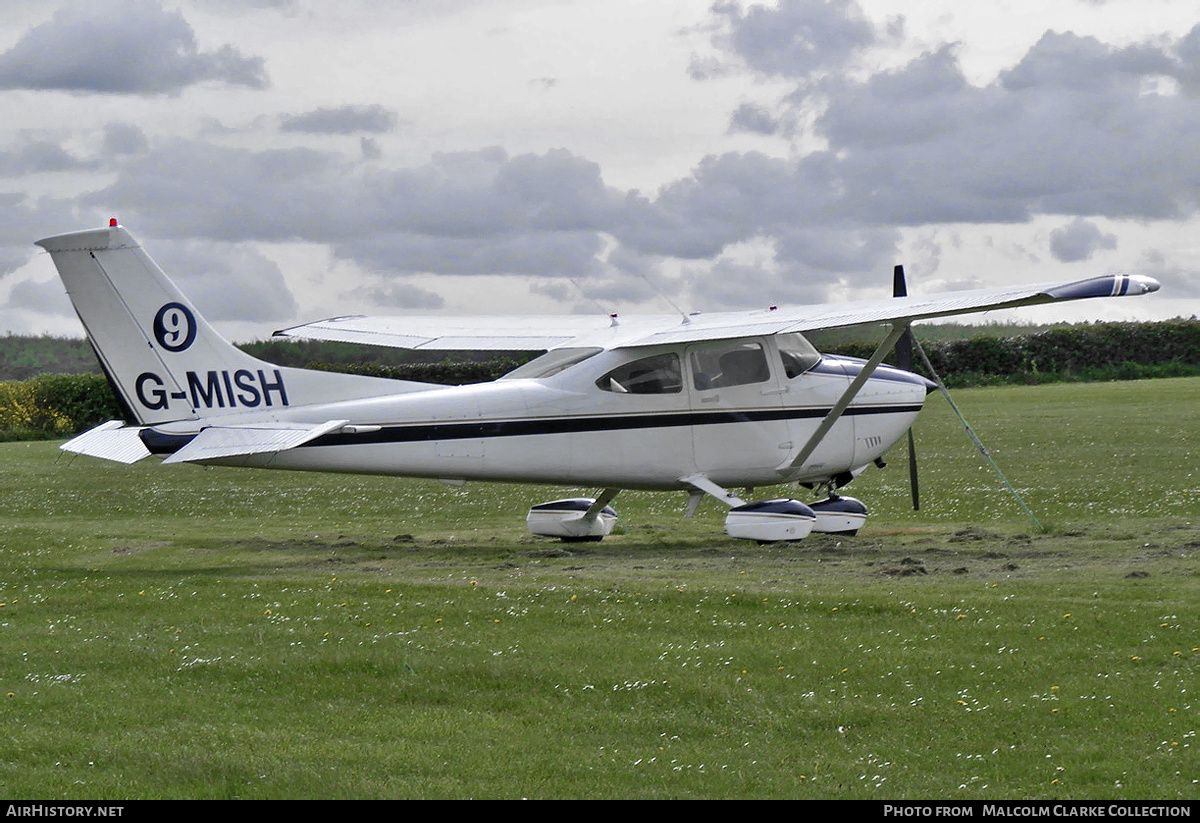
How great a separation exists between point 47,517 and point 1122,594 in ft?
51.5

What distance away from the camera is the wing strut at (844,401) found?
13.3m

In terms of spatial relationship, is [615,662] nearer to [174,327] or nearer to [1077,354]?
[174,327]

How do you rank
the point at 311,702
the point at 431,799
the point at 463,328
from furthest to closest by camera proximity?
the point at 463,328, the point at 311,702, the point at 431,799

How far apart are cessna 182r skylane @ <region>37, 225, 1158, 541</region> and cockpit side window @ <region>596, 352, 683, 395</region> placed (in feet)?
0.05

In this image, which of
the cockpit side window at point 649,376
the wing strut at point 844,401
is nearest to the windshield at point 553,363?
the cockpit side window at point 649,376

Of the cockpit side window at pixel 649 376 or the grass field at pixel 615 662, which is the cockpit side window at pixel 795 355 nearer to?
the cockpit side window at pixel 649 376

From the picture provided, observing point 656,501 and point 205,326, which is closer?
point 205,326

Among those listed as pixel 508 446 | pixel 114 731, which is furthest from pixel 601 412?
pixel 114 731

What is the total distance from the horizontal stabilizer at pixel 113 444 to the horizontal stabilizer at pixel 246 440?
0.57m

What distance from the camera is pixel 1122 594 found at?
10.1m

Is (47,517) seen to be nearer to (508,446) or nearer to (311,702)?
(508,446)

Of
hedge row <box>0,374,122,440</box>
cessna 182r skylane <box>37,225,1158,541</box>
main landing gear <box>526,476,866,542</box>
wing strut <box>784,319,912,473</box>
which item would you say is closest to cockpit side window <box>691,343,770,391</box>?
cessna 182r skylane <box>37,225,1158,541</box>

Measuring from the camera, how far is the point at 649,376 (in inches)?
553

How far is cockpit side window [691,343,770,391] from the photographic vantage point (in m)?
14.1
